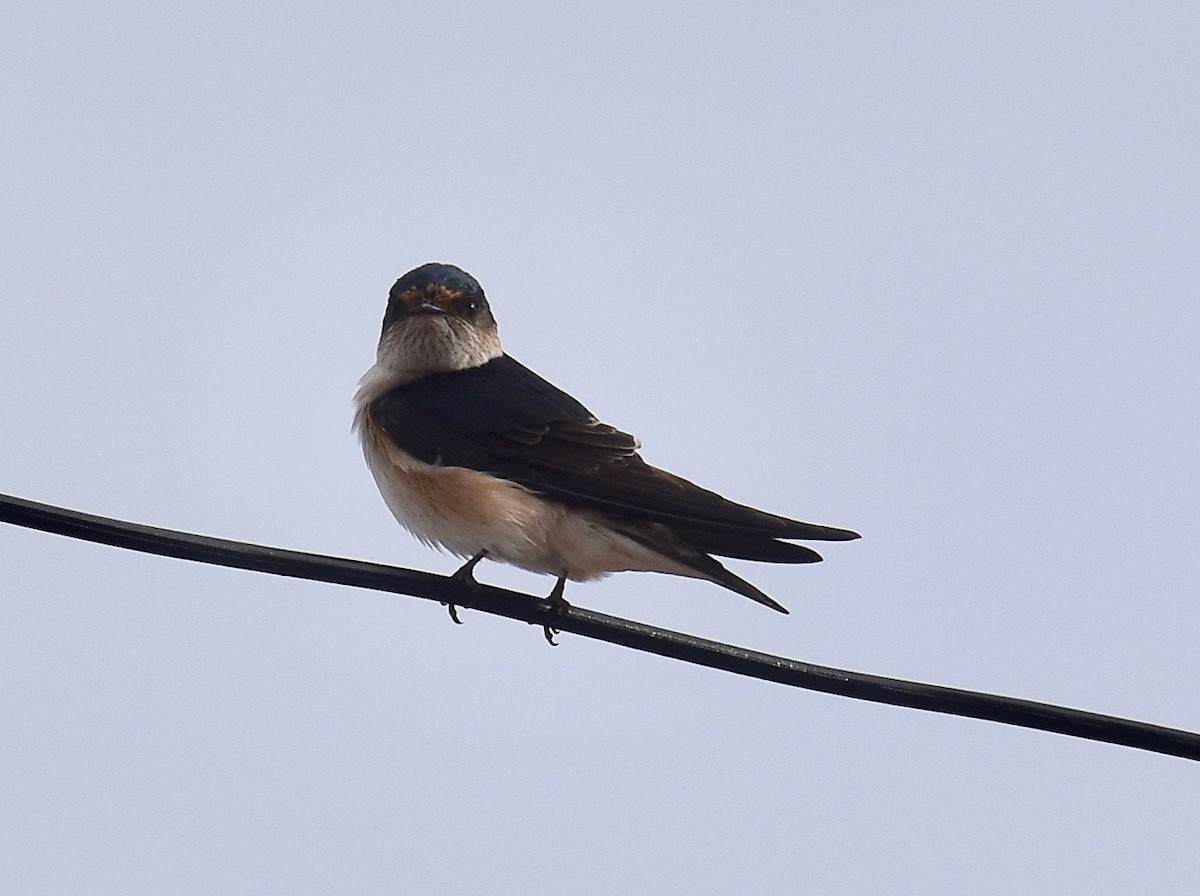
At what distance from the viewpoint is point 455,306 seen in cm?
699

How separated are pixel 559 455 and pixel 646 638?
1.94 metres

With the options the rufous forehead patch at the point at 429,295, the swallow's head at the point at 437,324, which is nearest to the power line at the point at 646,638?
the swallow's head at the point at 437,324

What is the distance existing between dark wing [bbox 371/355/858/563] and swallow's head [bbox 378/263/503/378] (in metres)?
0.15

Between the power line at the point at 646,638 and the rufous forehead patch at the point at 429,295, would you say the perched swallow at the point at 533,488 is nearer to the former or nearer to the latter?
the rufous forehead patch at the point at 429,295

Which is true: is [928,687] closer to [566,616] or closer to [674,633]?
[674,633]

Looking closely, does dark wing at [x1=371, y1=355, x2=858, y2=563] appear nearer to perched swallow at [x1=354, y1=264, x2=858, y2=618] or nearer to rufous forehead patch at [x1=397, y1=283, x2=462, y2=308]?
perched swallow at [x1=354, y1=264, x2=858, y2=618]

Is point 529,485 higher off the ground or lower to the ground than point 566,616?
higher

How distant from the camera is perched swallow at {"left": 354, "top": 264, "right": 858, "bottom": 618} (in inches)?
198

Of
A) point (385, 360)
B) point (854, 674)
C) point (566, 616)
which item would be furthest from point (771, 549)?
point (385, 360)

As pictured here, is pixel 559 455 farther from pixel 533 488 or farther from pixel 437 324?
pixel 437 324

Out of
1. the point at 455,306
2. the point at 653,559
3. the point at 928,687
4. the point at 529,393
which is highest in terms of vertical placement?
the point at 455,306

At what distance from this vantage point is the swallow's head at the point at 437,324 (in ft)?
22.2

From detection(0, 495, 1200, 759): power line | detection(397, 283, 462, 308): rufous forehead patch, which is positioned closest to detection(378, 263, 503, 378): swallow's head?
detection(397, 283, 462, 308): rufous forehead patch

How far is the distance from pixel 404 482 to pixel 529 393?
1.96 feet
